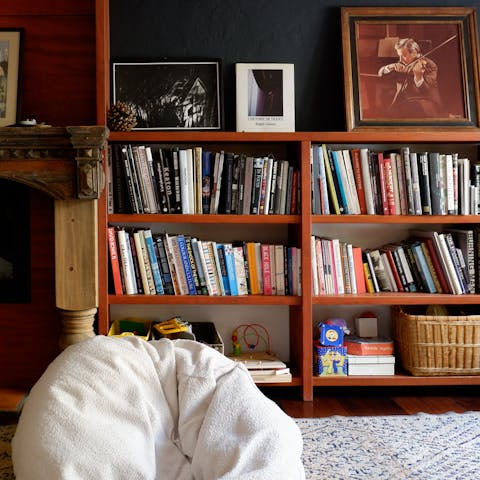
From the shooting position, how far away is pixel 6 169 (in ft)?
9.30

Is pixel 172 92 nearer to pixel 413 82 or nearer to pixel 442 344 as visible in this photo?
pixel 413 82

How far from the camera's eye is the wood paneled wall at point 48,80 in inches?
125

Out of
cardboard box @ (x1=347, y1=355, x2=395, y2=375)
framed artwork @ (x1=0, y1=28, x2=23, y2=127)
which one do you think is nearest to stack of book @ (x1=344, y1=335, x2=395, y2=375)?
cardboard box @ (x1=347, y1=355, x2=395, y2=375)

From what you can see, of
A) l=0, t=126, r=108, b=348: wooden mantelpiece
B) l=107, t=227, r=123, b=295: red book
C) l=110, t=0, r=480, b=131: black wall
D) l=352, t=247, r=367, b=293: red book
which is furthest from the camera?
l=110, t=0, r=480, b=131: black wall

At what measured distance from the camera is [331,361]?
3.10m

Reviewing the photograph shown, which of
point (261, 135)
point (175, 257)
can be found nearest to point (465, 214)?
point (261, 135)

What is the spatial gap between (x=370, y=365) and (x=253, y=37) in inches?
69.2

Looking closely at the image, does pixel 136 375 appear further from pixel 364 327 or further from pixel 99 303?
pixel 364 327

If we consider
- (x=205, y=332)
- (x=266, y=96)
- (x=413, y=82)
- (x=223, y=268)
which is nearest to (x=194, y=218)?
(x=223, y=268)

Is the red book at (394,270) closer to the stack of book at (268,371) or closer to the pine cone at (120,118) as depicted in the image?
the stack of book at (268,371)

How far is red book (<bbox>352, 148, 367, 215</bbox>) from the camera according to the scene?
309 centimetres

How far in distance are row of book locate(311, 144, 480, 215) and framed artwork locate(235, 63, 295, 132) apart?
0.26m

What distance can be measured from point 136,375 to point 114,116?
1492 mm

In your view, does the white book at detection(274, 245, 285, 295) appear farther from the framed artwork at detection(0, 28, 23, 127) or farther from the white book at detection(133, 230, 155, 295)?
the framed artwork at detection(0, 28, 23, 127)
